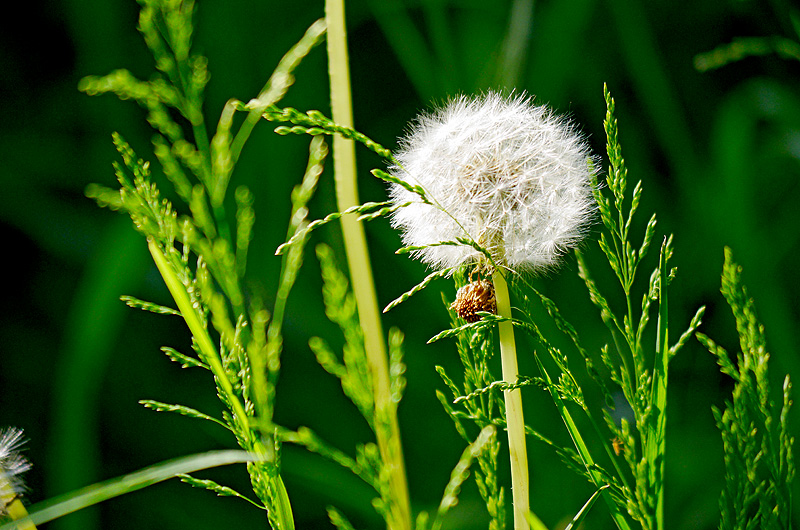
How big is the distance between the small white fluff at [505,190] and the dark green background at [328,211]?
642 mm

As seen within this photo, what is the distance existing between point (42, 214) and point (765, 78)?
177 centimetres

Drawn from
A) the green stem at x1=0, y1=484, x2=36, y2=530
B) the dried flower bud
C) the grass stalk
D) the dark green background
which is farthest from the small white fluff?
the dark green background

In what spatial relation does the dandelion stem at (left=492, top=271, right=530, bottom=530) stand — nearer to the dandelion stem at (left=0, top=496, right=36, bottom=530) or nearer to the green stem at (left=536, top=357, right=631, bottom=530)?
the green stem at (left=536, top=357, right=631, bottom=530)

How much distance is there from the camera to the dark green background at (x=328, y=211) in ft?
3.95

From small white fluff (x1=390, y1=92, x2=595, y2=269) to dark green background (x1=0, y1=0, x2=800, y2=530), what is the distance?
0.64 m

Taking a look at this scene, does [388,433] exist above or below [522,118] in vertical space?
below

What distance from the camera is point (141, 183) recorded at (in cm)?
54

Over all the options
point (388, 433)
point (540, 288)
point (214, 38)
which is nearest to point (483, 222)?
point (388, 433)

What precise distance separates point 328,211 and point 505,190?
3.01ft

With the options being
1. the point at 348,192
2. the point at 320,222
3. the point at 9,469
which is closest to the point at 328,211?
the point at 348,192

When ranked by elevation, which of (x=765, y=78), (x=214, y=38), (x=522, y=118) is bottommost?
(x=522, y=118)

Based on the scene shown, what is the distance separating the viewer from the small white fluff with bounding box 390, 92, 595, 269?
21.0 inches

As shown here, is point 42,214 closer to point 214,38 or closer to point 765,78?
point 214,38

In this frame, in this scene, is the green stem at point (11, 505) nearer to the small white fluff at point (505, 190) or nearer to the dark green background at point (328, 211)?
the small white fluff at point (505, 190)
